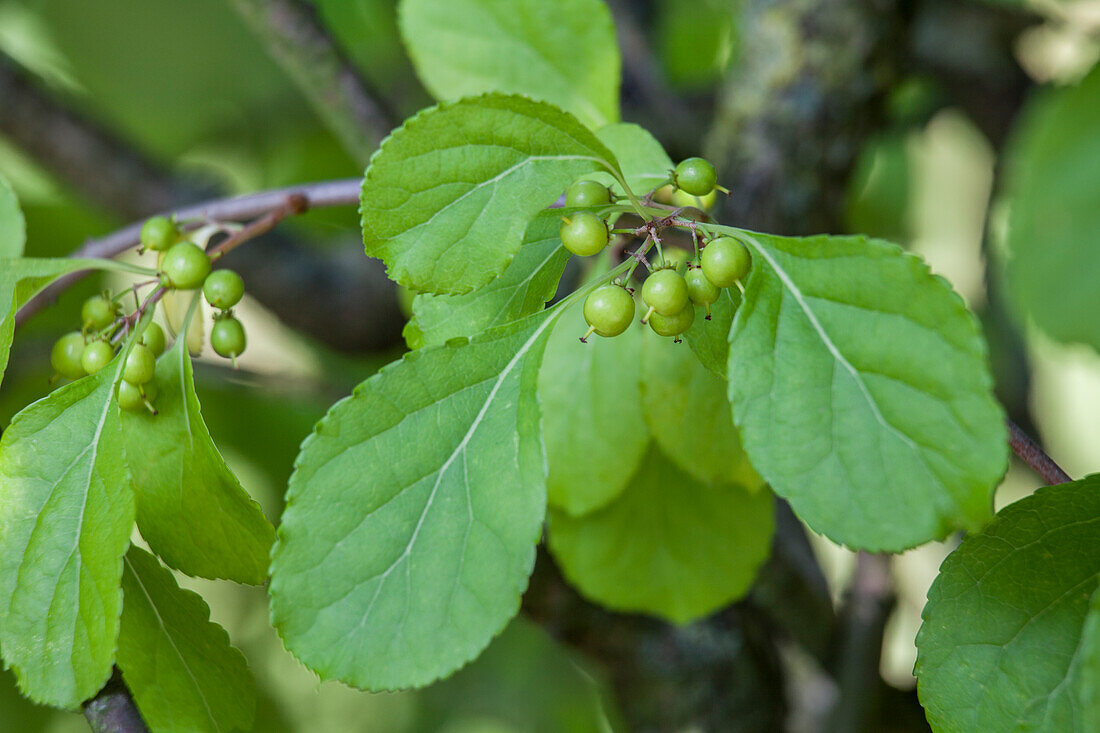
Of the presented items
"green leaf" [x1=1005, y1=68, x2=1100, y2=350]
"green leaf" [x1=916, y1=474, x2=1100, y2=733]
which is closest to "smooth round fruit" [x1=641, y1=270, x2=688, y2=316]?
"green leaf" [x1=916, y1=474, x2=1100, y2=733]

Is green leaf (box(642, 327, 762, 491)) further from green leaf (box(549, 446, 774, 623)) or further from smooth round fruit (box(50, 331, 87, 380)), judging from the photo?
smooth round fruit (box(50, 331, 87, 380))

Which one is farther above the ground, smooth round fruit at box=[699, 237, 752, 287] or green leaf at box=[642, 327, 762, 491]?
smooth round fruit at box=[699, 237, 752, 287]

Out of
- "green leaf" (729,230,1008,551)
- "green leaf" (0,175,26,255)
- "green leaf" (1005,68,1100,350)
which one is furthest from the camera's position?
"green leaf" (1005,68,1100,350)

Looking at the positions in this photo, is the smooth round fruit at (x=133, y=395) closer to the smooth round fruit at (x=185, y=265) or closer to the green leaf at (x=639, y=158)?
the smooth round fruit at (x=185, y=265)

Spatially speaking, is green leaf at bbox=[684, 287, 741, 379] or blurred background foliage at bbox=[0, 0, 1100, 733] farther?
blurred background foliage at bbox=[0, 0, 1100, 733]

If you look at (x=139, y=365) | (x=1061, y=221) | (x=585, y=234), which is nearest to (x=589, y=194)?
(x=585, y=234)

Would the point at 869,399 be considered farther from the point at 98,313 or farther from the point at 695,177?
the point at 98,313

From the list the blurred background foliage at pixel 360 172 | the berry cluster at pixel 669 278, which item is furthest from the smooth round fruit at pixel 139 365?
the blurred background foliage at pixel 360 172
